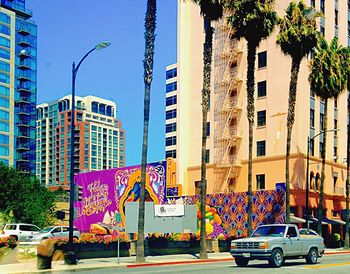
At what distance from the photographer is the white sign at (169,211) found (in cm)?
3819

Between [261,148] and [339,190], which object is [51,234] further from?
[339,190]

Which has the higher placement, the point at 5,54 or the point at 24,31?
the point at 24,31

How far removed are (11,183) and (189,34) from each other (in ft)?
91.1

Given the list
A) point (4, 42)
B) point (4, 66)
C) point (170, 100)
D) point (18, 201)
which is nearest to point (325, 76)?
point (18, 201)

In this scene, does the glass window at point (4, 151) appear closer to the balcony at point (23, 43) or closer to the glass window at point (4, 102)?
the glass window at point (4, 102)

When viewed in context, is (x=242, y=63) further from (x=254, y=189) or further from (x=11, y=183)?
(x=11, y=183)

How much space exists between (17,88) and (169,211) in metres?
93.3

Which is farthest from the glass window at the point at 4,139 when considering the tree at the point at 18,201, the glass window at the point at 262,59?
the glass window at the point at 262,59

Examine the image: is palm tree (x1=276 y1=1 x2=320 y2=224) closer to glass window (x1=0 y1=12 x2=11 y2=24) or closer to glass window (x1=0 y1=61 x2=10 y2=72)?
glass window (x1=0 y1=61 x2=10 y2=72)

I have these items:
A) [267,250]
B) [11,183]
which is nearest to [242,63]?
[11,183]

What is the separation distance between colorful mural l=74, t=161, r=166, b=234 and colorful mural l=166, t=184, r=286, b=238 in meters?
5.48

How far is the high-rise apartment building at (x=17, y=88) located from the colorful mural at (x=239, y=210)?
6766 cm

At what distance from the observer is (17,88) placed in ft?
408

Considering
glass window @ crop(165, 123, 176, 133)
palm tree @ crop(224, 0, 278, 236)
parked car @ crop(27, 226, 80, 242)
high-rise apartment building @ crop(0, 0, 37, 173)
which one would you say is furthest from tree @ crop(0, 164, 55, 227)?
high-rise apartment building @ crop(0, 0, 37, 173)
